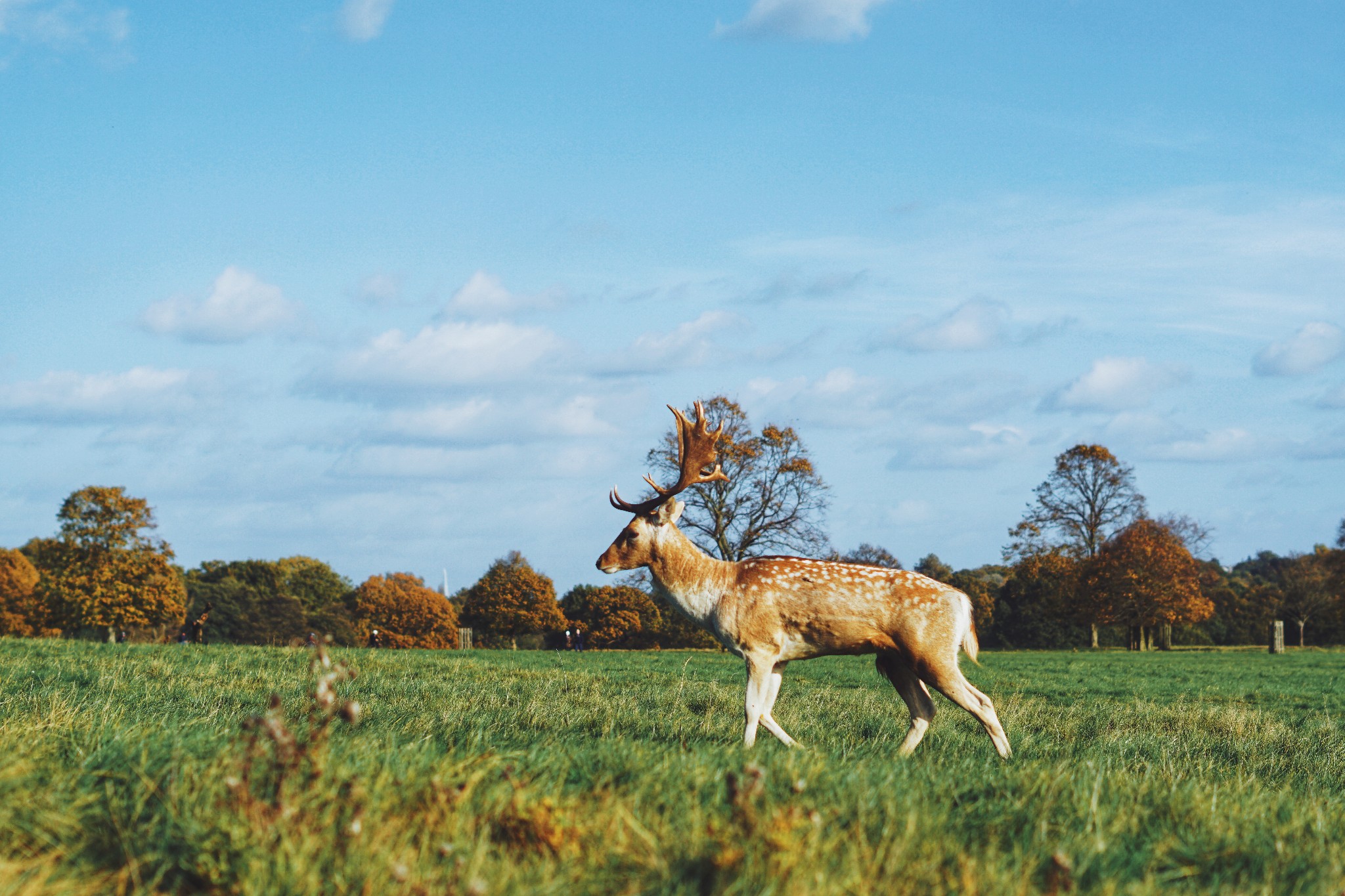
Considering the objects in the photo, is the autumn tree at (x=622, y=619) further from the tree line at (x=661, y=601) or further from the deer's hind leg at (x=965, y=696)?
the deer's hind leg at (x=965, y=696)

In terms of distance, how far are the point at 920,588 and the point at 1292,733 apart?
6087 millimetres

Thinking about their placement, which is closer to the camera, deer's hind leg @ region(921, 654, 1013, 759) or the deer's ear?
deer's hind leg @ region(921, 654, 1013, 759)

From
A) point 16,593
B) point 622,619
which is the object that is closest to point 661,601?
point 622,619

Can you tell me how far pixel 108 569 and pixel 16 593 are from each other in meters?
22.1

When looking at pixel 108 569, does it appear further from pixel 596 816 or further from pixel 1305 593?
pixel 1305 593

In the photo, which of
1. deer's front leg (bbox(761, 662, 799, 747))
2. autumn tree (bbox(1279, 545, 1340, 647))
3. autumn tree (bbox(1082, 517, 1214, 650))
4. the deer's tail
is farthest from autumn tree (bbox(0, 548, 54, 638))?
autumn tree (bbox(1279, 545, 1340, 647))

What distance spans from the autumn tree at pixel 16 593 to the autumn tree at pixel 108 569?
39.0 ft

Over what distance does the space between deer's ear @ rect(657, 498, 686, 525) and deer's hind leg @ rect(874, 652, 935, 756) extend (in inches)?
89.1

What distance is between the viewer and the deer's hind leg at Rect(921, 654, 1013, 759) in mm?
8438

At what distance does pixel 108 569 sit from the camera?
56594mm

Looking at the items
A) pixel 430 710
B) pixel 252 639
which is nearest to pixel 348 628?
pixel 252 639

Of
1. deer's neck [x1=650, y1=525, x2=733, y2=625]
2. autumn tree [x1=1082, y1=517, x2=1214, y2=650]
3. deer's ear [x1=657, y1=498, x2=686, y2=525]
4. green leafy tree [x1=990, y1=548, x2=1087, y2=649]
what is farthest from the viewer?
green leafy tree [x1=990, y1=548, x2=1087, y2=649]

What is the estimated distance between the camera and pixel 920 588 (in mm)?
8984

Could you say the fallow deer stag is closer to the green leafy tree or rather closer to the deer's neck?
the deer's neck
